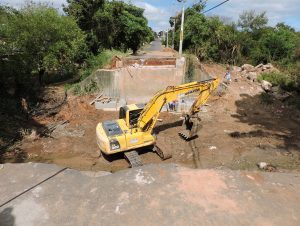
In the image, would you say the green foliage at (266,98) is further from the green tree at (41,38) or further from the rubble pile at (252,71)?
the green tree at (41,38)

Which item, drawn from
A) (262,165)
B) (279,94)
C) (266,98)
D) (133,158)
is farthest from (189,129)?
(279,94)

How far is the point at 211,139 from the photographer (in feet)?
39.2

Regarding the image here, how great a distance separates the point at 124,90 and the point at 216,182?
936 centimetres

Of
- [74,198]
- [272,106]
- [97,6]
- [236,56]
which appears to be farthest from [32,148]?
[236,56]

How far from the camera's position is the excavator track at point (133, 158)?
955 cm

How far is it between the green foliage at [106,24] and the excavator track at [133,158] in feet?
47.2

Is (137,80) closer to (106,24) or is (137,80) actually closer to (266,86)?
(266,86)

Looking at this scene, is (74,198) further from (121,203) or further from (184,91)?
(184,91)

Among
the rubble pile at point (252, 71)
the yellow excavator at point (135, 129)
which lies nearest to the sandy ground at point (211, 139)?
the yellow excavator at point (135, 129)

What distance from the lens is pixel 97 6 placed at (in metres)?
22.0

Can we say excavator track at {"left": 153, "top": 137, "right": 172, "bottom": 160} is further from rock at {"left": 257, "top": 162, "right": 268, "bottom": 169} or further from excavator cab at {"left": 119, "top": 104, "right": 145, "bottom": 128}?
rock at {"left": 257, "top": 162, "right": 268, "bottom": 169}

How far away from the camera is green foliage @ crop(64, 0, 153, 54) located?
21625 mm

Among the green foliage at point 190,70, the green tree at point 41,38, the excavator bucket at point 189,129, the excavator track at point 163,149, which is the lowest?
the excavator track at point 163,149

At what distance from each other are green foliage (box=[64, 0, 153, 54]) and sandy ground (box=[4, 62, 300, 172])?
27.8ft
